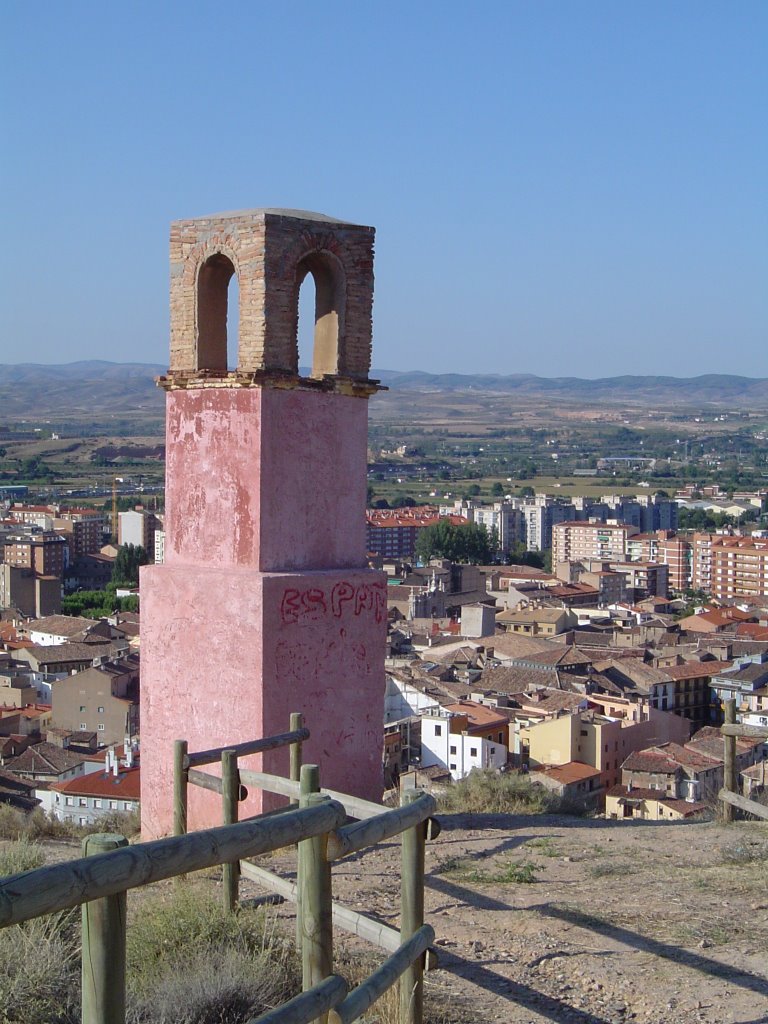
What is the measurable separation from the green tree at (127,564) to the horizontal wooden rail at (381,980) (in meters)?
65.5

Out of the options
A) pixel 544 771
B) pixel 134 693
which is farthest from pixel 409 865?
pixel 134 693

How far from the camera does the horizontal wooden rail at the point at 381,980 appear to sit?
2977 millimetres

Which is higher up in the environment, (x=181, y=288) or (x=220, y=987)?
(x=181, y=288)

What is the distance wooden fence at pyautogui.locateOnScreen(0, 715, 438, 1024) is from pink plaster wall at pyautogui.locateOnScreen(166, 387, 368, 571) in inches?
93.7

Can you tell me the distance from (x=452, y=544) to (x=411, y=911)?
253 feet

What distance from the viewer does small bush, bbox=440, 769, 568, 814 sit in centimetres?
806

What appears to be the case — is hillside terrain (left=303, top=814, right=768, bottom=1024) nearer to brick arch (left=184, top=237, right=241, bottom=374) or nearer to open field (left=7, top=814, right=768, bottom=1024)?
open field (left=7, top=814, right=768, bottom=1024)

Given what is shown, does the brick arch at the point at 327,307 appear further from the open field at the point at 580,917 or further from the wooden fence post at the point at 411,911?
the wooden fence post at the point at 411,911

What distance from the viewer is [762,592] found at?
7425 centimetres

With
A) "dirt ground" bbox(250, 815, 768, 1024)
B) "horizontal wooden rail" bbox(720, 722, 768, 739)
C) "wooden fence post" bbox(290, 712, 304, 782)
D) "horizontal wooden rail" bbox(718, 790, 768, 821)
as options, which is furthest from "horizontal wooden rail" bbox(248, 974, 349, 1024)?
"horizontal wooden rail" bbox(720, 722, 768, 739)

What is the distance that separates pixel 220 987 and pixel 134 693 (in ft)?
112

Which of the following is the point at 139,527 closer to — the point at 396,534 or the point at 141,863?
the point at 396,534

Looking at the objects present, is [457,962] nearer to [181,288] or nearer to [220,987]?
[220,987]

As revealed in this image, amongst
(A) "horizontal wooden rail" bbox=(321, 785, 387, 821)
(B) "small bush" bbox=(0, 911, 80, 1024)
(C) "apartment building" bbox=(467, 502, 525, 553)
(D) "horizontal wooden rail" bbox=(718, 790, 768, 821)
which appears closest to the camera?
(B) "small bush" bbox=(0, 911, 80, 1024)
